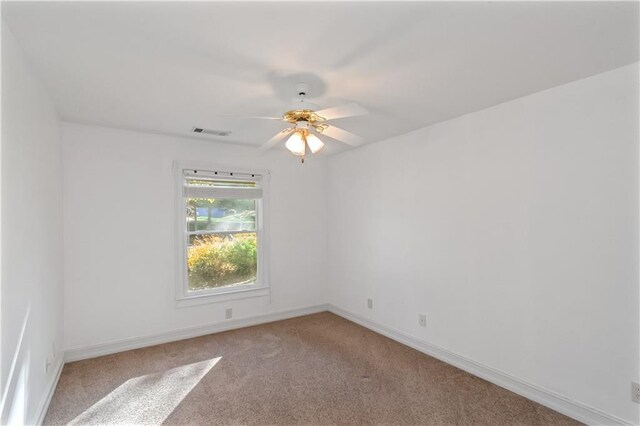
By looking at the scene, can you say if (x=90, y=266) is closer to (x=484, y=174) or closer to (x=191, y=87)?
(x=191, y=87)

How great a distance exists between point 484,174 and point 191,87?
259 cm

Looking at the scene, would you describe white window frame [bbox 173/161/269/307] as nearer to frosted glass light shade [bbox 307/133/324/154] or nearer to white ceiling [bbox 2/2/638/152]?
white ceiling [bbox 2/2/638/152]

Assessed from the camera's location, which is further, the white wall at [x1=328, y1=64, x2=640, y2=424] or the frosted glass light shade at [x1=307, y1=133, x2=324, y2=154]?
the frosted glass light shade at [x1=307, y1=133, x2=324, y2=154]

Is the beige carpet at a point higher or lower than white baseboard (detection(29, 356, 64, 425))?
lower

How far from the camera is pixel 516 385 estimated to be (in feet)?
9.00

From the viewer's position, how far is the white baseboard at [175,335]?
3.40m

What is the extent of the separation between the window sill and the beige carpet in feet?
1.52

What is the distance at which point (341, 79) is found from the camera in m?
2.33

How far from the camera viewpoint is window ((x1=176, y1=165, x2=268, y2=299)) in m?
4.04

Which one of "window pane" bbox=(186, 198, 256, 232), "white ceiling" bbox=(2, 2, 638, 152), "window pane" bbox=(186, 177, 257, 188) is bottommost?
"window pane" bbox=(186, 198, 256, 232)

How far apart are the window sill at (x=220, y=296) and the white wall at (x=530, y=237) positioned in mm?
1700

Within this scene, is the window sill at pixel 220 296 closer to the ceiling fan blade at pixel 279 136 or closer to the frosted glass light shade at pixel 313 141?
the ceiling fan blade at pixel 279 136

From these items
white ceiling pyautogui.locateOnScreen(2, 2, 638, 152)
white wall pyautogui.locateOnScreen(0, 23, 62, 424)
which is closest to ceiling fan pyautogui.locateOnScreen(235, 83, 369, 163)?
white ceiling pyautogui.locateOnScreen(2, 2, 638, 152)

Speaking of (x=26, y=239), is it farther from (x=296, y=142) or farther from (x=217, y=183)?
(x=217, y=183)
